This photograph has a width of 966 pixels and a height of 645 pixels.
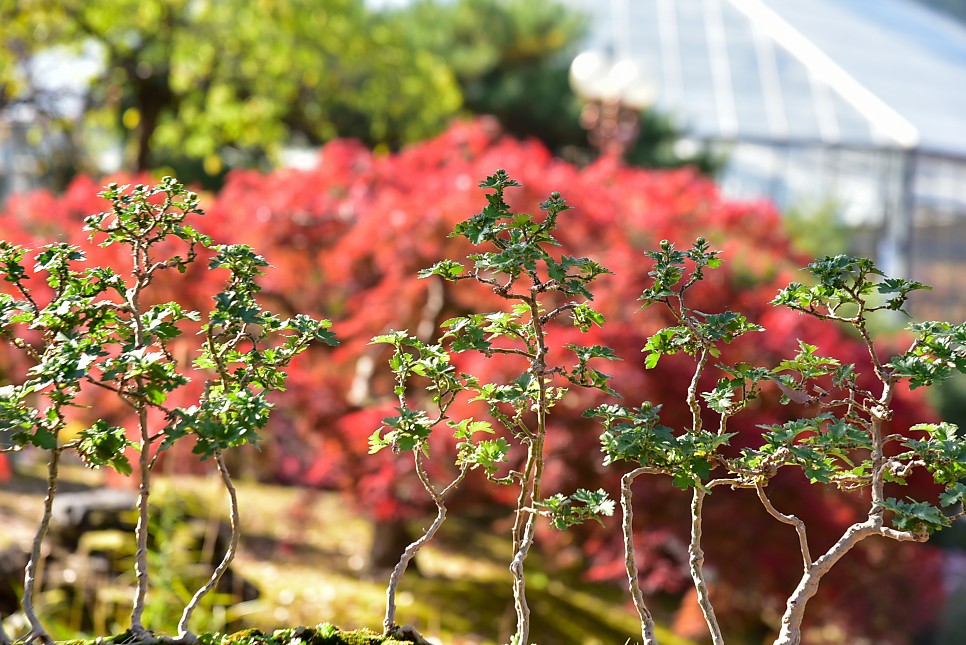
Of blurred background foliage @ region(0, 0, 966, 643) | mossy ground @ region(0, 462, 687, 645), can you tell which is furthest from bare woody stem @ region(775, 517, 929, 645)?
mossy ground @ region(0, 462, 687, 645)

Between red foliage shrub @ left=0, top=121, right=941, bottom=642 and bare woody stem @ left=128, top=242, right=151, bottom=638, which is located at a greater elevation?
red foliage shrub @ left=0, top=121, right=941, bottom=642

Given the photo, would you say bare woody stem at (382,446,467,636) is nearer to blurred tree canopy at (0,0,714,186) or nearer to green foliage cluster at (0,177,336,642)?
green foliage cluster at (0,177,336,642)

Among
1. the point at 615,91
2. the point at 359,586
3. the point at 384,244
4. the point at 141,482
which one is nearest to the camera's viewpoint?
the point at 141,482

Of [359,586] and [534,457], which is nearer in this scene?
[534,457]

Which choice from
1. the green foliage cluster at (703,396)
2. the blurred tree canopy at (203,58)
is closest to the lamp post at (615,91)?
the blurred tree canopy at (203,58)

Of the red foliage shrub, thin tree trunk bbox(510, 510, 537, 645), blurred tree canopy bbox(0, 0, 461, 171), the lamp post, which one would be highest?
the lamp post

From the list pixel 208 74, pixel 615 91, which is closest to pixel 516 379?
pixel 208 74

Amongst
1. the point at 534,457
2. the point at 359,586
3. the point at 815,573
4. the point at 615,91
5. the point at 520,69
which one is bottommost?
the point at 815,573

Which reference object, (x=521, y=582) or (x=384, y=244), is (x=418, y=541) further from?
(x=384, y=244)

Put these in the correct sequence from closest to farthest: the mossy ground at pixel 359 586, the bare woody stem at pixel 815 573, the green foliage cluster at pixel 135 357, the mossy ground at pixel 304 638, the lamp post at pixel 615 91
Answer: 1. the green foliage cluster at pixel 135 357
2. the bare woody stem at pixel 815 573
3. the mossy ground at pixel 304 638
4. the mossy ground at pixel 359 586
5. the lamp post at pixel 615 91

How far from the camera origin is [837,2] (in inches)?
1007

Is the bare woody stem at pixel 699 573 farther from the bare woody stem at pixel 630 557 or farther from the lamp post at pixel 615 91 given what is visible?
the lamp post at pixel 615 91

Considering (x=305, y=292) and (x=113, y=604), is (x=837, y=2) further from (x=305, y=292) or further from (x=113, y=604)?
(x=113, y=604)

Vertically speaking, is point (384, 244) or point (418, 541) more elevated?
point (384, 244)
